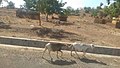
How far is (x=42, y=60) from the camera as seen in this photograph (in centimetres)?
1440

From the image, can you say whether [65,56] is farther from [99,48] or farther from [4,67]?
[4,67]

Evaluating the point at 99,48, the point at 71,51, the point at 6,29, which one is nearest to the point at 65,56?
the point at 71,51

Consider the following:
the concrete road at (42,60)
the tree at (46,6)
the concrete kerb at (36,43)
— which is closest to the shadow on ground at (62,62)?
the concrete road at (42,60)

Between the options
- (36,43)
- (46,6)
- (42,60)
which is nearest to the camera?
(42,60)

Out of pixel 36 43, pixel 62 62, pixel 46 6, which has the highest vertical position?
pixel 46 6

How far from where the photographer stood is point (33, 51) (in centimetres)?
1625

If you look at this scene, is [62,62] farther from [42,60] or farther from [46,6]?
[46,6]

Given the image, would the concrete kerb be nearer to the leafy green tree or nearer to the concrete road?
the concrete road

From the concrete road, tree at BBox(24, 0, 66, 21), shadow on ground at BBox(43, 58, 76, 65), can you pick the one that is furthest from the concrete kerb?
tree at BBox(24, 0, 66, 21)

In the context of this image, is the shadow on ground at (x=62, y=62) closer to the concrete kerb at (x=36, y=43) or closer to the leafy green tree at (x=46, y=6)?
the concrete kerb at (x=36, y=43)

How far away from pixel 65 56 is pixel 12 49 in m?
3.14

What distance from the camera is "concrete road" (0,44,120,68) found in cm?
1351

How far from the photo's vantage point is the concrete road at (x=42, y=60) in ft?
44.3

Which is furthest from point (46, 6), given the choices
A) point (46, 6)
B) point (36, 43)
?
point (36, 43)
